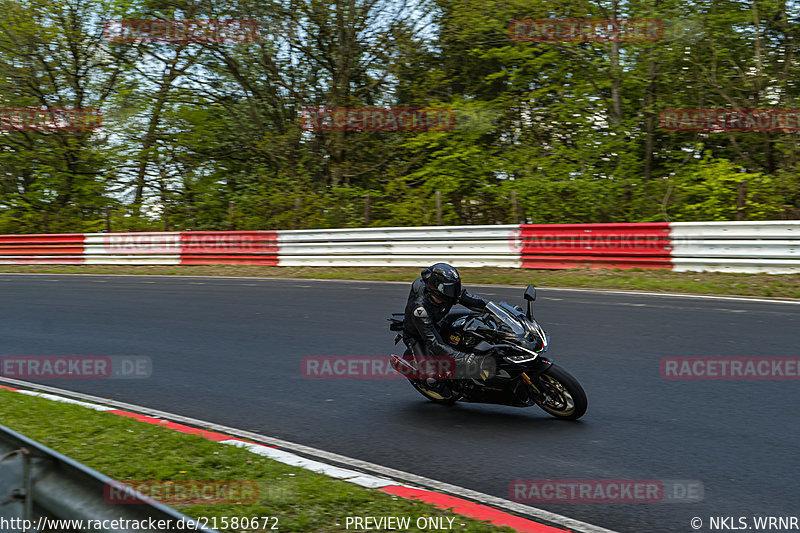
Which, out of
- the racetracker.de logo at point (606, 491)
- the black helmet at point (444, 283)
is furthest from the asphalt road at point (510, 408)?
the black helmet at point (444, 283)

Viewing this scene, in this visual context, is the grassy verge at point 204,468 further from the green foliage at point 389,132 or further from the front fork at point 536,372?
the green foliage at point 389,132

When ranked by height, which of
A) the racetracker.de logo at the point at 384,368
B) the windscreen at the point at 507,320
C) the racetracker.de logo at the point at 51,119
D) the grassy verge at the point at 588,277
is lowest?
the racetracker.de logo at the point at 384,368

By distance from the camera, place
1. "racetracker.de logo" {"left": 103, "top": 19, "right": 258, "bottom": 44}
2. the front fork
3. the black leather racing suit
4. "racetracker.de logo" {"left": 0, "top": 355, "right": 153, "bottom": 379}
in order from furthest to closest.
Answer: "racetracker.de logo" {"left": 103, "top": 19, "right": 258, "bottom": 44}, "racetracker.de logo" {"left": 0, "top": 355, "right": 153, "bottom": 379}, the black leather racing suit, the front fork

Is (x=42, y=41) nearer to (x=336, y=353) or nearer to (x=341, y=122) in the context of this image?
(x=341, y=122)

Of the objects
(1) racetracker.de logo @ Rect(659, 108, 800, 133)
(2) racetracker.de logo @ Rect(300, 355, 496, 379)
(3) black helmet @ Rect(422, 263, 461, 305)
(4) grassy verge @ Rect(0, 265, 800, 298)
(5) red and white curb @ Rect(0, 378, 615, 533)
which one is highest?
(1) racetracker.de logo @ Rect(659, 108, 800, 133)

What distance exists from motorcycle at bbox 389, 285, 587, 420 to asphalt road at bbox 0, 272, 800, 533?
201 millimetres

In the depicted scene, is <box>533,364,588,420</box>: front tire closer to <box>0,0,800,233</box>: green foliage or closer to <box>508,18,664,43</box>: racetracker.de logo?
<box>0,0,800,233</box>: green foliage

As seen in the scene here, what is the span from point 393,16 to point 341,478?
2045cm

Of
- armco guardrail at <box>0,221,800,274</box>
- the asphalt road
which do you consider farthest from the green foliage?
the asphalt road

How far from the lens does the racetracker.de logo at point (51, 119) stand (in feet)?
88.9

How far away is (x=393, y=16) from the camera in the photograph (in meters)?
23.1

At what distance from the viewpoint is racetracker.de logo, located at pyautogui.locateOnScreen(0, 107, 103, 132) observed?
27094 millimetres

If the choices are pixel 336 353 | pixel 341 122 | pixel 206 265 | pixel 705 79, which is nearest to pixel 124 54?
pixel 341 122

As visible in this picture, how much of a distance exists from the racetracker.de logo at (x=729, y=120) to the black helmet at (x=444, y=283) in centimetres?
1533
